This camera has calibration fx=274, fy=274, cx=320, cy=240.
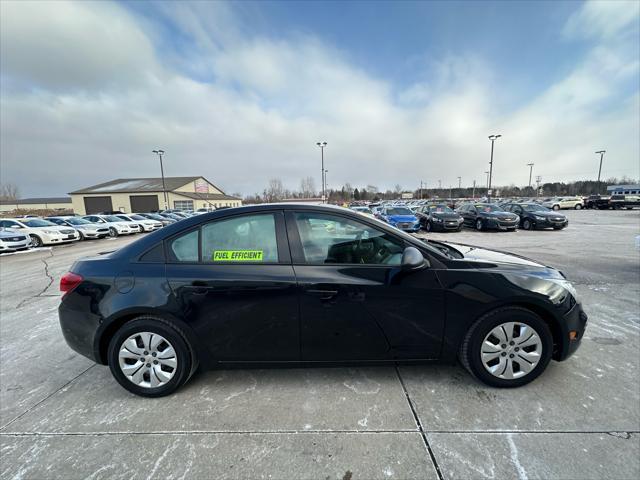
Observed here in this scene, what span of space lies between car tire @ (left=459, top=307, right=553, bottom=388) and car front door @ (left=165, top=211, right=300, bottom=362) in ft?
5.10

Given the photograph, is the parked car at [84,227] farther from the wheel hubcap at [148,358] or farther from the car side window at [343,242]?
the car side window at [343,242]

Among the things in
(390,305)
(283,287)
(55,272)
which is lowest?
(55,272)

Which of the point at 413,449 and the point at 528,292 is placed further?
the point at 528,292

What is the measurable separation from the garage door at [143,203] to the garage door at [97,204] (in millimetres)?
4262

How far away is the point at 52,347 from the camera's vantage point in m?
3.38

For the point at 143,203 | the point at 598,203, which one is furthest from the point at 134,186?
the point at 598,203

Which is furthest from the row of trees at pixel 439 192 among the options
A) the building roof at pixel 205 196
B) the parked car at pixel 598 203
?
the parked car at pixel 598 203

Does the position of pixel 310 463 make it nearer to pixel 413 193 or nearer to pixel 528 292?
pixel 528 292

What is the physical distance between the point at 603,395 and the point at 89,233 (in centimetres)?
2101

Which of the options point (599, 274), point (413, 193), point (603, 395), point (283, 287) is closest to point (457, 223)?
point (599, 274)

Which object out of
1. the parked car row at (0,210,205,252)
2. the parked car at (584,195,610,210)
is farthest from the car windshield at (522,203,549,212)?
the parked car at (584,195,610,210)

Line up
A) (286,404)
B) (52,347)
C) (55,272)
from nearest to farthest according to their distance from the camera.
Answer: (286,404) < (52,347) < (55,272)

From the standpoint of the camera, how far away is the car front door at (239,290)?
2.32 meters

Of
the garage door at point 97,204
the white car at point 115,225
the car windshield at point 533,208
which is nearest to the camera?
the car windshield at point 533,208
